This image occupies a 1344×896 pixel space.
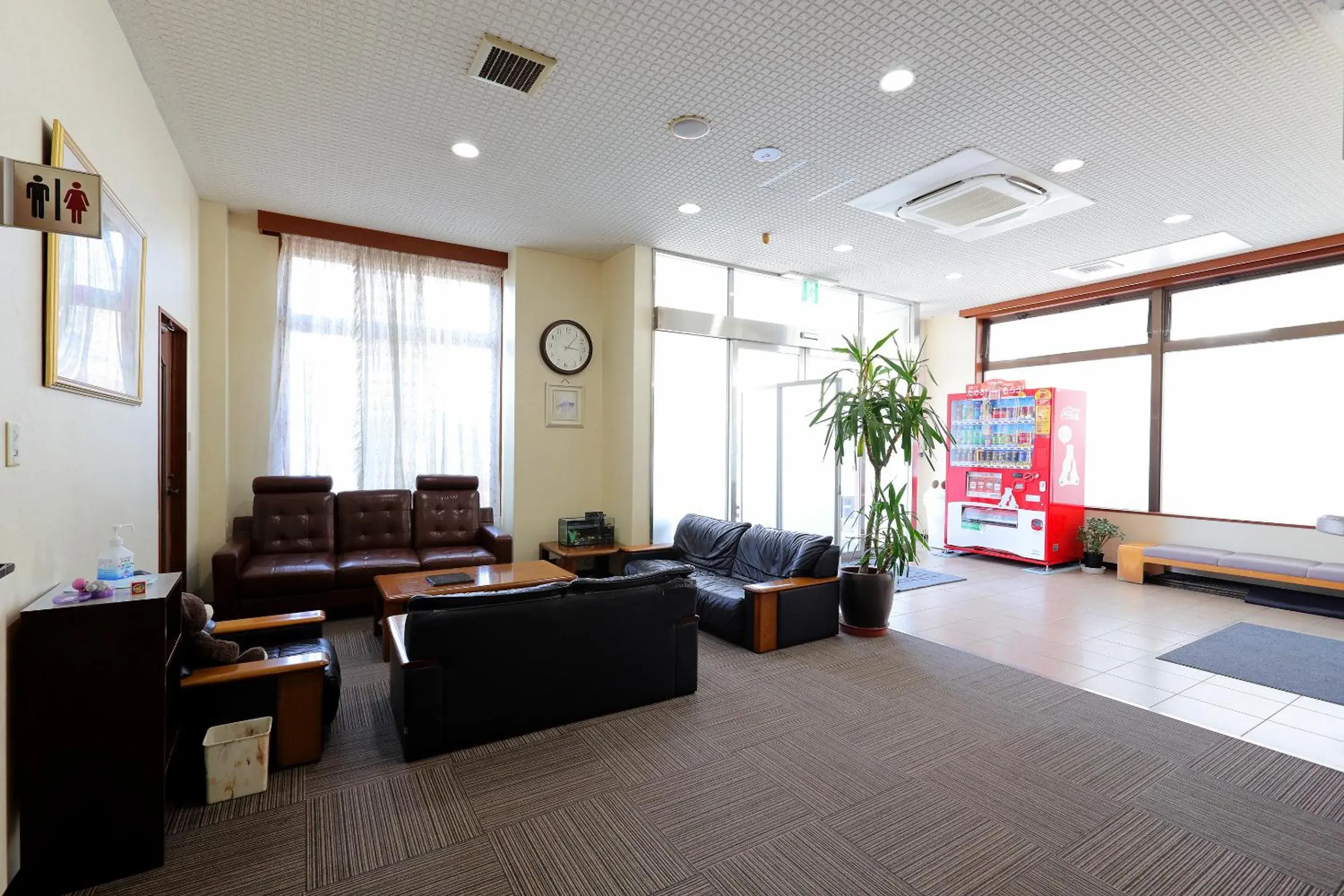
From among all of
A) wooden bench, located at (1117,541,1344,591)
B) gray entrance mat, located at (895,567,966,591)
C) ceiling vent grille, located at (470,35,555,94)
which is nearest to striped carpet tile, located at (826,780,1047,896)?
ceiling vent grille, located at (470,35,555,94)

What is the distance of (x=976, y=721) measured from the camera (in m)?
3.05

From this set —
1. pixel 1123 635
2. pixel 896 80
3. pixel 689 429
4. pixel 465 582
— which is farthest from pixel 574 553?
pixel 1123 635

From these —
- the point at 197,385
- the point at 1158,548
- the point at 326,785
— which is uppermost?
the point at 197,385

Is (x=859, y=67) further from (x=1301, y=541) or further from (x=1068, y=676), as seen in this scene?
(x=1301, y=541)

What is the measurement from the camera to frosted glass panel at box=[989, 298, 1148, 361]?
6734mm

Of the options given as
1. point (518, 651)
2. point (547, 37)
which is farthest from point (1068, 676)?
point (547, 37)

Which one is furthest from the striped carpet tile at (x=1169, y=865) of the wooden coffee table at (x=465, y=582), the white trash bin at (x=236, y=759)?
the white trash bin at (x=236, y=759)

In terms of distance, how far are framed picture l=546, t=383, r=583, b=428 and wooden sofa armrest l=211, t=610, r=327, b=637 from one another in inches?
120

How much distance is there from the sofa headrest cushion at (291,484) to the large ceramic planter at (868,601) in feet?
13.8

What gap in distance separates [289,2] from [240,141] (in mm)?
1616

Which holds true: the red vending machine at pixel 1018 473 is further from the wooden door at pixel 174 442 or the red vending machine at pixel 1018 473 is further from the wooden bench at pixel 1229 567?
the wooden door at pixel 174 442

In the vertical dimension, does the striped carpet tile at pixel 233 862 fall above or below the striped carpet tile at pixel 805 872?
above

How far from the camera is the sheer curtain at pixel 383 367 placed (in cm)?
521

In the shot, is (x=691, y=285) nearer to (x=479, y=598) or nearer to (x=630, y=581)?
(x=630, y=581)
